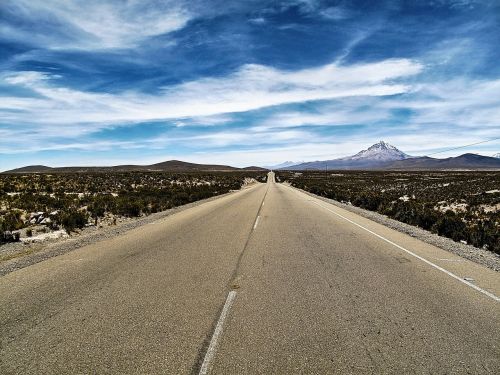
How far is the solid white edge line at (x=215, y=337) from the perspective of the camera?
375 cm

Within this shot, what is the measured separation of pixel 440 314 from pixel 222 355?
3.35 m

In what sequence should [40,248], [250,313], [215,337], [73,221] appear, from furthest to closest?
[73,221], [40,248], [250,313], [215,337]

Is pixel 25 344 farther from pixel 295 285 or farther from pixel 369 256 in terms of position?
pixel 369 256

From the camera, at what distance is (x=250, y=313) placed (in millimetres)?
5199

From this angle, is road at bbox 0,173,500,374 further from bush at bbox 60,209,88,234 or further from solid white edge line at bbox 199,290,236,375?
bush at bbox 60,209,88,234

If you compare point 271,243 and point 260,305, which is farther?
point 271,243

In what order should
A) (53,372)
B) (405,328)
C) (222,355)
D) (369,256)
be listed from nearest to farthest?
(53,372) < (222,355) < (405,328) < (369,256)

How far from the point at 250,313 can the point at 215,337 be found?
0.90 m

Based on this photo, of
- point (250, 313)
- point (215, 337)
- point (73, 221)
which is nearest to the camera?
point (215, 337)

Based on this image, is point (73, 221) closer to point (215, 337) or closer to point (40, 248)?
point (40, 248)

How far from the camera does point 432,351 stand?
4137mm

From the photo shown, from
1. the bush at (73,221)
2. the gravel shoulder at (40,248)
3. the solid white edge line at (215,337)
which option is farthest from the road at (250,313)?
the bush at (73,221)

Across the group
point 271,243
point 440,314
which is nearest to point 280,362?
point 440,314

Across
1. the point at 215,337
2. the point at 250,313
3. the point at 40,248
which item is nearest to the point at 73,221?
the point at 40,248
